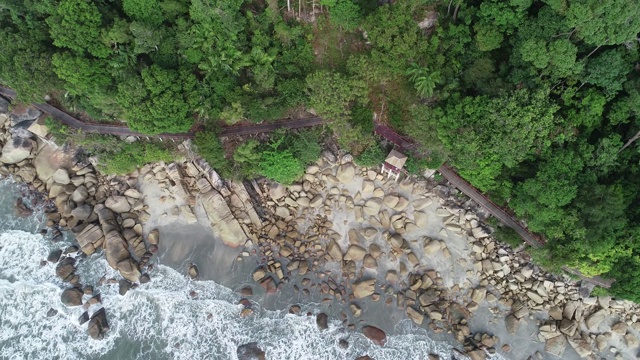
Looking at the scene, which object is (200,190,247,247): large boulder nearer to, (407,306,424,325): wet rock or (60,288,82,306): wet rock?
(60,288,82,306): wet rock

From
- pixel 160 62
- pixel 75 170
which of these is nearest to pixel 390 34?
pixel 160 62

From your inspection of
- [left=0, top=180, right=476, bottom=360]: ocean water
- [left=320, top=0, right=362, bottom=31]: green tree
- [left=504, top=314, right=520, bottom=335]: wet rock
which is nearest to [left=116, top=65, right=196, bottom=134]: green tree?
[left=320, top=0, right=362, bottom=31]: green tree

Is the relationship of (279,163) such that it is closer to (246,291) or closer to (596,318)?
(246,291)

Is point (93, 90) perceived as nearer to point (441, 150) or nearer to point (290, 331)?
point (290, 331)

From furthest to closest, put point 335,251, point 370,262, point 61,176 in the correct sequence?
point 61,176 < point 335,251 < point 370,262

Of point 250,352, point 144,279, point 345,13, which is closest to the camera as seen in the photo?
point 345,13

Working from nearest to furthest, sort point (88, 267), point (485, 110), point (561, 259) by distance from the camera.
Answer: point (485, 110) < point (561, 259) < point (88, 267)

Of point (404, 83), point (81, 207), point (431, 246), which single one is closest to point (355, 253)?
point (431, 246)
